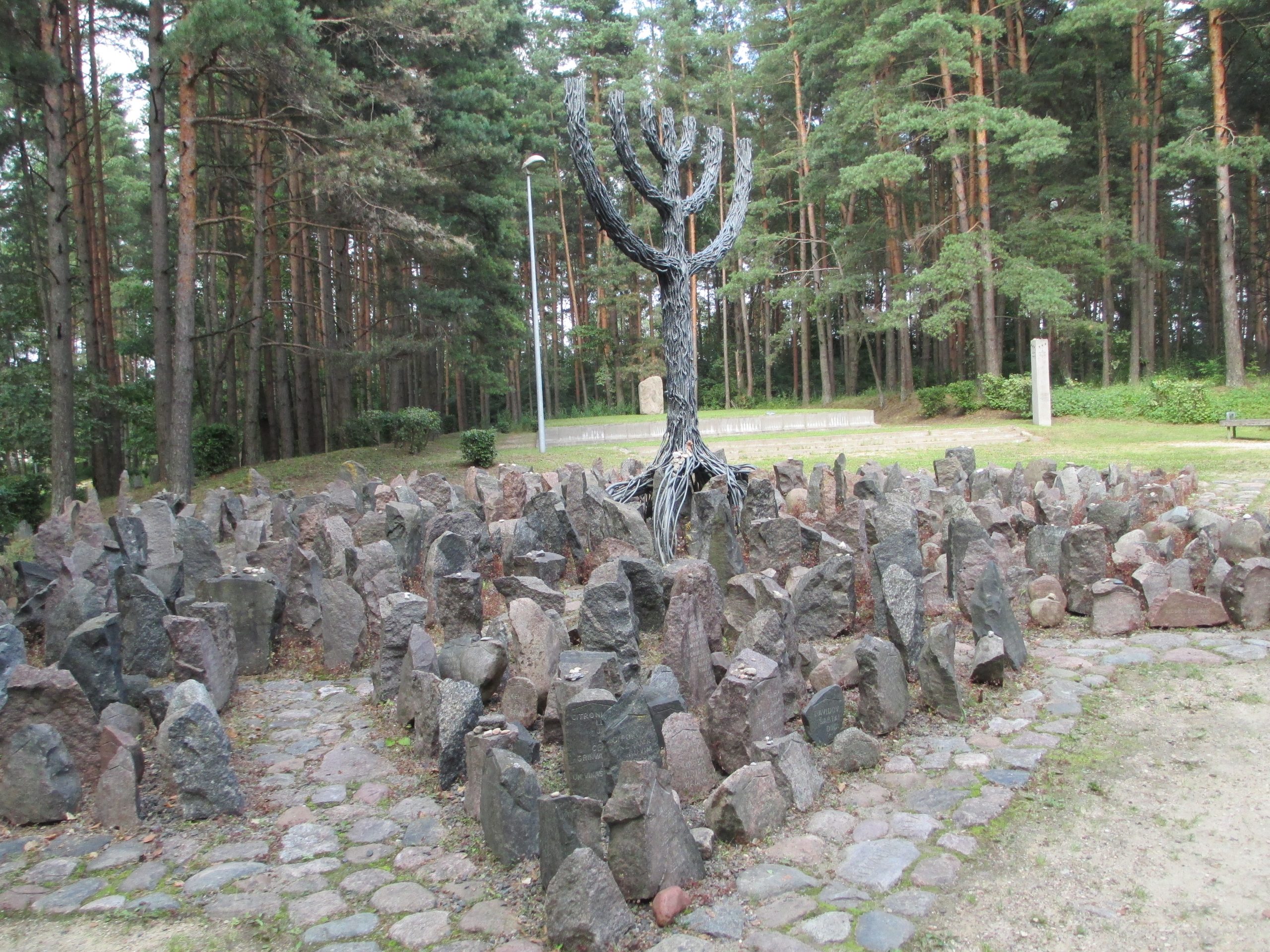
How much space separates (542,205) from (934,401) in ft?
68.3

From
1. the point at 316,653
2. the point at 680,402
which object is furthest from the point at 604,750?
the point at 680,402

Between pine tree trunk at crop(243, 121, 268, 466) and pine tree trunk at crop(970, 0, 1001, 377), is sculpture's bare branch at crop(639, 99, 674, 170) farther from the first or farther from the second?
pine tree trunk at crop(970, 0, 1001, 377)

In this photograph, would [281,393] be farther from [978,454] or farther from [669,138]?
[978,454]

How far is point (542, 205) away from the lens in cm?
3922

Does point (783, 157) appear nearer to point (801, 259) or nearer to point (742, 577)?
point (801, 259)

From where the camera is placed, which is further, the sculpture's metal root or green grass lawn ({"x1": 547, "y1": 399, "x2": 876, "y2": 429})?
green grass lawn ({"x1": 547, "y1": 399, "x2": 876, "y2": 429})

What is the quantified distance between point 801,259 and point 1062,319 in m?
11.5

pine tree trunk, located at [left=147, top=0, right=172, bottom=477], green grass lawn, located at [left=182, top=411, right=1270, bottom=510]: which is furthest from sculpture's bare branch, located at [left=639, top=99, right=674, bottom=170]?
pine tree trunk, located at [left=147, top=0, right=172, bottom=477]

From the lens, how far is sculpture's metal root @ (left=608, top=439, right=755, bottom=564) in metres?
7.39

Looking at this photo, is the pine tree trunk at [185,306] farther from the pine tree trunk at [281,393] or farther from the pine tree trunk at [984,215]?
the pine tree trunk at [984,215]

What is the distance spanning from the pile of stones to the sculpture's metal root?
170 mm

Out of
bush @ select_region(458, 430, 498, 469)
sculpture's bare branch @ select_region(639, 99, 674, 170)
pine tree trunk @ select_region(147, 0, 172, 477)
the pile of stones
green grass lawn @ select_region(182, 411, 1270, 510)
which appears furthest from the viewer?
bush @ select_region(458, 430, 498, 469)

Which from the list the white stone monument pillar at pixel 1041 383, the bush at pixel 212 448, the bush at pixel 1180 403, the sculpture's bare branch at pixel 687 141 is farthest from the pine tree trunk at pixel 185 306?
the bush at pixel 1180 403

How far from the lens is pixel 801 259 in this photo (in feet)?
106
